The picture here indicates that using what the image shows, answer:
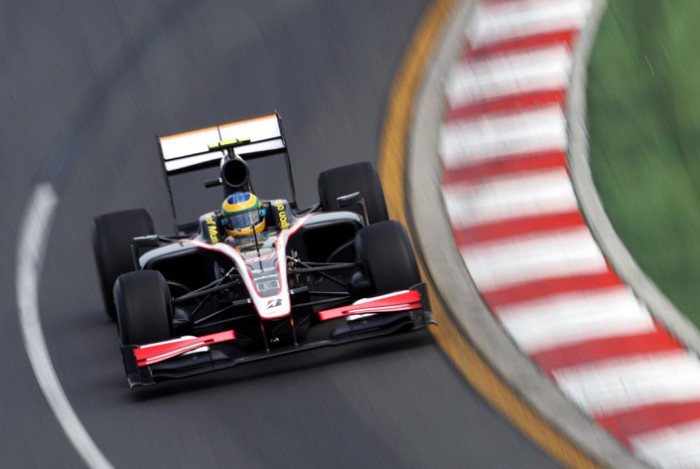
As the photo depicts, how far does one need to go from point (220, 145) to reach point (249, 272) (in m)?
1.87

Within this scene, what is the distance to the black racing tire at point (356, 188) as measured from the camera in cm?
1270

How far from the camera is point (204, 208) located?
15.3 metres

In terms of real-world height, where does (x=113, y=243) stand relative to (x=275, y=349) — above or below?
above

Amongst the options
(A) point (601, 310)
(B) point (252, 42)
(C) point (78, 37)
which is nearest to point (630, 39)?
(B) point (252, 42)

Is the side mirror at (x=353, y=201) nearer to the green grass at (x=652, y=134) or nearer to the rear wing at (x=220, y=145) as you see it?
the rear wing at (x=220, y=145)

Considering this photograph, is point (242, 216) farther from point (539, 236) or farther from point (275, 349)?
point (539, 236)

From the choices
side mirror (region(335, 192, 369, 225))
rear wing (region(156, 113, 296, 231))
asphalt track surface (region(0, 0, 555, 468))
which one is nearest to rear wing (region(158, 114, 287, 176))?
rear wing (region(156, 113, 296, 231))

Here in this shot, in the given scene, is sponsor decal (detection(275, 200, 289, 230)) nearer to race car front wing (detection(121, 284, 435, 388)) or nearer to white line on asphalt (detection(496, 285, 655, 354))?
race car front wing (detection(121, 284, 435, 388))

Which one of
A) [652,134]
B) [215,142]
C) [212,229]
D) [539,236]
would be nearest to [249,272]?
[212,229]

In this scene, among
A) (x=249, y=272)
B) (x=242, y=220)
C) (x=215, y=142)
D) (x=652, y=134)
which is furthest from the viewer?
(x=652, y=134)

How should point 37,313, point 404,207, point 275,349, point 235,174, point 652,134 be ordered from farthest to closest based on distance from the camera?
point 652,134
point 404,207
point 37,313
point 235,174
point 275,349

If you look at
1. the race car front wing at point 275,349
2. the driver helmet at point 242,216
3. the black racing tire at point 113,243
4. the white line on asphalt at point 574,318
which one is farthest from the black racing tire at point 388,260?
the black racing tire at point 113,243

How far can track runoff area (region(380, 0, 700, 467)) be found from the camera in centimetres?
988

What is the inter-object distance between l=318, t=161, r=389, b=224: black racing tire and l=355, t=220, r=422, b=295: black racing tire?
4.42 ft
